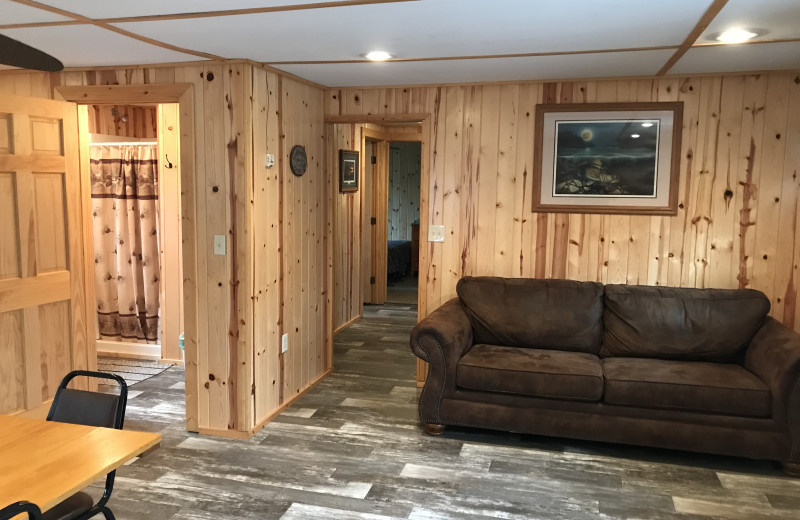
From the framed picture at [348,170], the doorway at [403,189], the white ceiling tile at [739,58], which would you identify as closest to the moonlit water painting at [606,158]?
the white ceiling tile at [739,58]

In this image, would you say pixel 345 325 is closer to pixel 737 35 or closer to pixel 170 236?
pixel 170 236

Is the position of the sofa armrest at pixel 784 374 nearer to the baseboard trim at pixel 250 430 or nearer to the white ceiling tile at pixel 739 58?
the white ceiling tile at pixel 739 58

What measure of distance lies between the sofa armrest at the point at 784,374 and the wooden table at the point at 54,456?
3097 millimetres

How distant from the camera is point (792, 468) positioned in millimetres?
3455

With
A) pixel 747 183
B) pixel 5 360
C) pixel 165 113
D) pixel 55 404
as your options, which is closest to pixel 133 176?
pixel 165 113

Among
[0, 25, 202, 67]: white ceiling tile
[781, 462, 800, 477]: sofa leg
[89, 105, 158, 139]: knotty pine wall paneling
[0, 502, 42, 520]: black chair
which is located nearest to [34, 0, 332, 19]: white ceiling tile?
[0, 25, 202, 67]: white ceiling tile

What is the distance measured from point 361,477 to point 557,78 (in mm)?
2825

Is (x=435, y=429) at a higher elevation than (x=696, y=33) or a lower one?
lower

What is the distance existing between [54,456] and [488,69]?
3.17m

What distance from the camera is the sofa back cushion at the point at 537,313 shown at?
13.9 ft

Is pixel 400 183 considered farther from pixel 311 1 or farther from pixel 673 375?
pixel 311 1

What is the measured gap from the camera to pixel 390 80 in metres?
4.46

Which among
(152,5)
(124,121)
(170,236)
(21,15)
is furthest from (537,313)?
(124,121)

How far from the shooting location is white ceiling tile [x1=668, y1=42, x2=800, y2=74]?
→ 3369 millimetres
